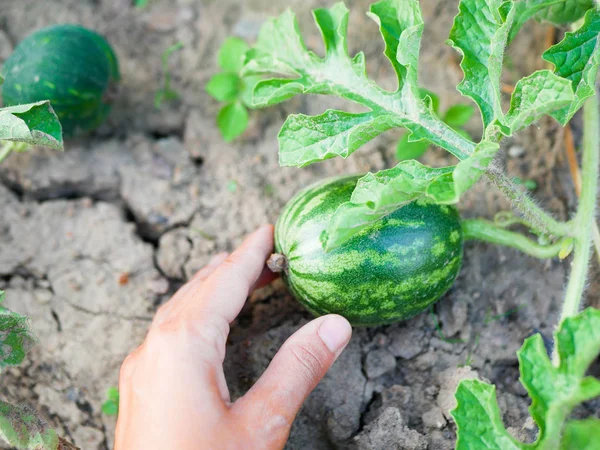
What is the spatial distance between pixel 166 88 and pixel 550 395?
2.59 metres

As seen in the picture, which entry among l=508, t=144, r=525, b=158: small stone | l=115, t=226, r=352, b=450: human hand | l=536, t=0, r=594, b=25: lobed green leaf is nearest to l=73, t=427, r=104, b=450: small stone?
l=115, t=226, r=352, b=450: human hand

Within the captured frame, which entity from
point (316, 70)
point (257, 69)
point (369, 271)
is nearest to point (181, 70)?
point (257, 69)

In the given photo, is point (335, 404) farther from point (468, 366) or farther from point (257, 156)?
point (257, 156)

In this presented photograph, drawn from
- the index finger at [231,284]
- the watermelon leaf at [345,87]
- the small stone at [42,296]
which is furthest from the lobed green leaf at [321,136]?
the small stone at [42,296]

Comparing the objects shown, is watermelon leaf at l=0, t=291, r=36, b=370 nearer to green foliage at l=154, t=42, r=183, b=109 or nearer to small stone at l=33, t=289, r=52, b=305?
small stone at l=33, t=289, r=52, b=305

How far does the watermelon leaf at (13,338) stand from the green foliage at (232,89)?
54.8 inches

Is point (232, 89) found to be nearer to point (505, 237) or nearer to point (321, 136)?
point (321, 136)

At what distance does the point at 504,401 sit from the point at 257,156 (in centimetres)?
173

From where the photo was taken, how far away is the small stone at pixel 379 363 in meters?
2.68

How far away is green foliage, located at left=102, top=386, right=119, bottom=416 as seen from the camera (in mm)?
2662

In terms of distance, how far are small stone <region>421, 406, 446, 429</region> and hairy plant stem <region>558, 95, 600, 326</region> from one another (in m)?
0.63

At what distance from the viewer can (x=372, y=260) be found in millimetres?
2289

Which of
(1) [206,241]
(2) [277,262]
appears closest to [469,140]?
(2) [277,262]

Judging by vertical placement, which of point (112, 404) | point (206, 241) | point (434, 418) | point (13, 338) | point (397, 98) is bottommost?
point (434, 418)
